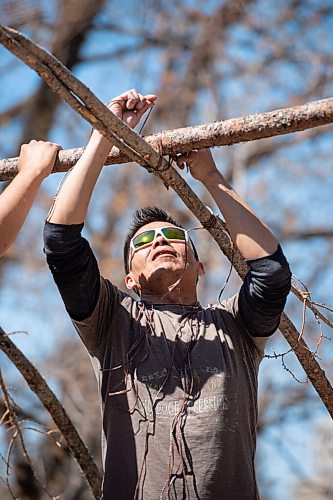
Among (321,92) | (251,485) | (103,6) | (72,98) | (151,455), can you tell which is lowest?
(251,485)

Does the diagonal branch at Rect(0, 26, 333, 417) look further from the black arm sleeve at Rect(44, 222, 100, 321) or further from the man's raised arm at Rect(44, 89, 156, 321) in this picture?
the black arm sleeve at Rect(44, 222, 100, 321)

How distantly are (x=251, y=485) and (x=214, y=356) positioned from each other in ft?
1.25

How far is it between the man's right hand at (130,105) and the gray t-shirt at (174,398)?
0.51 m

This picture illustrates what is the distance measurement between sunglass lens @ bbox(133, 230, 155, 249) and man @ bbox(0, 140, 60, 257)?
17.8 inches

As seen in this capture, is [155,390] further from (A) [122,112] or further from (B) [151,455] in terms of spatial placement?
(A) [122,112]

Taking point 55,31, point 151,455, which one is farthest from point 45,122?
point 151,455

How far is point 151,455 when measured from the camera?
7.79 feet

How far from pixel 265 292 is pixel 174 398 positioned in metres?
0.41

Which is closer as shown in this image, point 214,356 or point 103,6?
point 214,356

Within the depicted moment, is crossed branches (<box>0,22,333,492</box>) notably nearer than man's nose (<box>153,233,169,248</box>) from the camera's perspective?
Yes

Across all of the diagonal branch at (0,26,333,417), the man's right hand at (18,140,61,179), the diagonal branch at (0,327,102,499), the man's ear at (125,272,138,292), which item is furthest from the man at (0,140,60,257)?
the diagonal branch at (0,327,102,499)

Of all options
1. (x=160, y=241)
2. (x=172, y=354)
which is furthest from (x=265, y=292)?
(x=160, y=241)

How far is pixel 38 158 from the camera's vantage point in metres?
2.49

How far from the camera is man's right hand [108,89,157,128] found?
2535 mm
